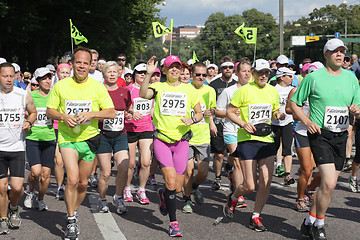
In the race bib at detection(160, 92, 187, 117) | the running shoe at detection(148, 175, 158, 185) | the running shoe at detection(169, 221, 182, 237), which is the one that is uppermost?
the race bib at detection(160, 92, 187, 117)

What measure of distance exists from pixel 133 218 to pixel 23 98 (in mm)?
2004

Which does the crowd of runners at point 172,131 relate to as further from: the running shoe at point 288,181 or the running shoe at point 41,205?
the running shoe at point 288,181

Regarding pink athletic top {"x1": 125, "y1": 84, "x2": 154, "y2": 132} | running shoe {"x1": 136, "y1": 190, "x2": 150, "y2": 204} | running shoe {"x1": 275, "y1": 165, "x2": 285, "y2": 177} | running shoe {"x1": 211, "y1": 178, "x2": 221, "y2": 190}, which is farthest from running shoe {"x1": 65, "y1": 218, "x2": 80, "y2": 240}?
running shoe {"x1": 275, "y1": 165, "x2": 285, "y2": 177}

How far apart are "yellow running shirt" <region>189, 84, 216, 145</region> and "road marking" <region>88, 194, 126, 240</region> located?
1632mm

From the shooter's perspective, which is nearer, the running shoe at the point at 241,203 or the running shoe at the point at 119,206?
the running shoe at the point at 119,206

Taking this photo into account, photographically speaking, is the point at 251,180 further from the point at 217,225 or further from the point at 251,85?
the point at 251,85

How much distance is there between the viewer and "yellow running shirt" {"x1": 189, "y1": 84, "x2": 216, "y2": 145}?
7816 millimetres

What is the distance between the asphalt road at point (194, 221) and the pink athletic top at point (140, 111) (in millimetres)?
1074

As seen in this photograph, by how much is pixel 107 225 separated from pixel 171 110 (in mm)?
1567

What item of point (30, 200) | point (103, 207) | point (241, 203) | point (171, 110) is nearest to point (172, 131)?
point (171, 110)

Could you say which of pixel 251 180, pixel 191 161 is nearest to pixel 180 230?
pixel 251 180

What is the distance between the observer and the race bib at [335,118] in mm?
5691

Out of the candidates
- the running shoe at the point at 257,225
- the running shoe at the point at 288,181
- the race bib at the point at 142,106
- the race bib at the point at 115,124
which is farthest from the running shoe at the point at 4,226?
the running shoe at the point at 288,181

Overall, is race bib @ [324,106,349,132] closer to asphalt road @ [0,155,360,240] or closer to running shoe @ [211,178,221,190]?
asphalt road @ [0,155,360,240]
